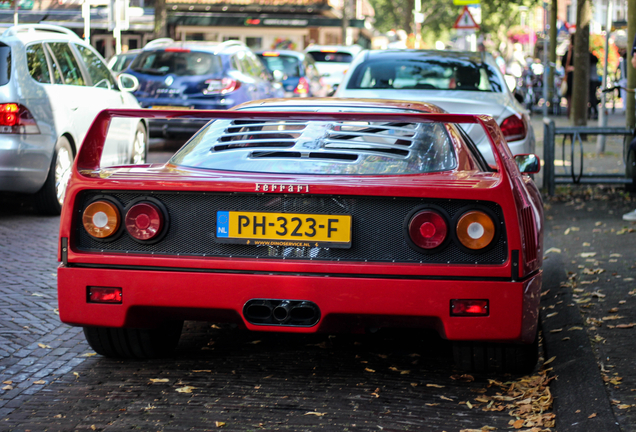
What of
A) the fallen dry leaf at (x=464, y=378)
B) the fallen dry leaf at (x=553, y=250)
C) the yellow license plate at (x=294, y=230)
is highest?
the yellow license plate at (x=294, y=230)

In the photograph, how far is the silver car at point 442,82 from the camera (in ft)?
27.6

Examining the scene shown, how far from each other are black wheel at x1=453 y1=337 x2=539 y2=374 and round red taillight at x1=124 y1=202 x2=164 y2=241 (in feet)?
4.42

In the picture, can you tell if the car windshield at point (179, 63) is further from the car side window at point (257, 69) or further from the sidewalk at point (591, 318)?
the sidewalk at point (591, 318)

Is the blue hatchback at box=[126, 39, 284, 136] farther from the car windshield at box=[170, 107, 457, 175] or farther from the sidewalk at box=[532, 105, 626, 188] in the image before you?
the car windshield at box=[170, 107, 457, 175]

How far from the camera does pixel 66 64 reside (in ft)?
29.7

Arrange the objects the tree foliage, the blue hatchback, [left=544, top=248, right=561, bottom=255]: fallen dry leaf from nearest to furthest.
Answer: [left=544, top=248, right=561, bottom=255]: fallen dry leaf, the blue hatchback, the tree foliage

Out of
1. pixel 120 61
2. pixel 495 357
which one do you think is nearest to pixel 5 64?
pixel 495 357

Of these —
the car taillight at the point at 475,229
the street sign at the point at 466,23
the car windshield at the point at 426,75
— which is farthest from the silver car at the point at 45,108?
the street sign at the point at 466,23

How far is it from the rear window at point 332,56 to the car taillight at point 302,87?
1085cm

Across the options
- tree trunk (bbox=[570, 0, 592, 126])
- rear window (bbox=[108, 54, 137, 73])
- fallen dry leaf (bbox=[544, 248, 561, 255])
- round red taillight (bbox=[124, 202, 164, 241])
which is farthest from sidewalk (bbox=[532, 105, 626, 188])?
rear window (bbox=[108, 54, 137, 73])

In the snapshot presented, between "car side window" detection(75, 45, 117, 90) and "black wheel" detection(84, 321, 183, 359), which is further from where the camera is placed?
"car side window" detection(75, 45, 117, 90)

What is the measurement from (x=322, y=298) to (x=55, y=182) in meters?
5.41

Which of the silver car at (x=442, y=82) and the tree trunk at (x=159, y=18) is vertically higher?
the tree trunk at (x=159, y=18)

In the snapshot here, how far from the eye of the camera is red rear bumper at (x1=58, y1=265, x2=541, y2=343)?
11.6ft
